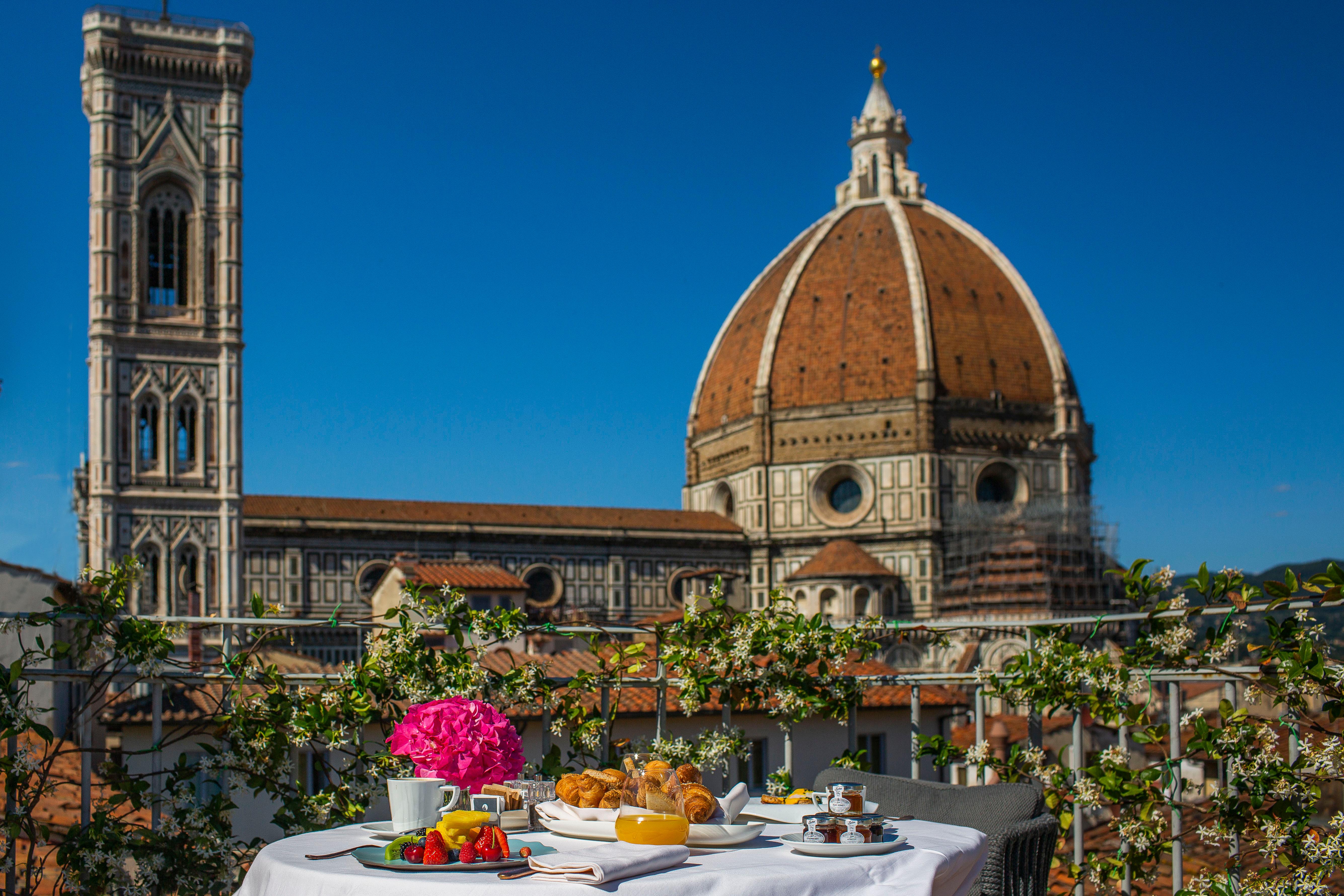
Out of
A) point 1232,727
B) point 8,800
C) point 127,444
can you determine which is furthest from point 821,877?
point 127,444

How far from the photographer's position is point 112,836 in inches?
162

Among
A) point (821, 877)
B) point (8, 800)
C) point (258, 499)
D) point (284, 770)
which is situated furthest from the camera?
point (258, 499)

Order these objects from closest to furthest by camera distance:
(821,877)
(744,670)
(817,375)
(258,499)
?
(821,877), (744,670), (258,499), (817,375)

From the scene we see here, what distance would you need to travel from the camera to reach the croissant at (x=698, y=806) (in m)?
3.04

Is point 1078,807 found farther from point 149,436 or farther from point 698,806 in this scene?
point 149,436

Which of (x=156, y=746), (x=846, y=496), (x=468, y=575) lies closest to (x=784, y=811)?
(x=156, y=746)

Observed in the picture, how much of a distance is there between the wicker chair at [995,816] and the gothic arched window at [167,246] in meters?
35.4

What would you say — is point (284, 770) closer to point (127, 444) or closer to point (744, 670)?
point (744, 670)

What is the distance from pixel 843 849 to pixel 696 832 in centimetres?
34

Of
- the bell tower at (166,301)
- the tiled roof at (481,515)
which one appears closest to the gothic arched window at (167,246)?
the bell tower at (166,301)

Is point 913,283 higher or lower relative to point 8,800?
higher

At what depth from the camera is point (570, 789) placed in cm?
327

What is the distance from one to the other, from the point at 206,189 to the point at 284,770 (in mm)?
34898

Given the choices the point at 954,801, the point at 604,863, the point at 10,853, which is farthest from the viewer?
the point at 10,853
